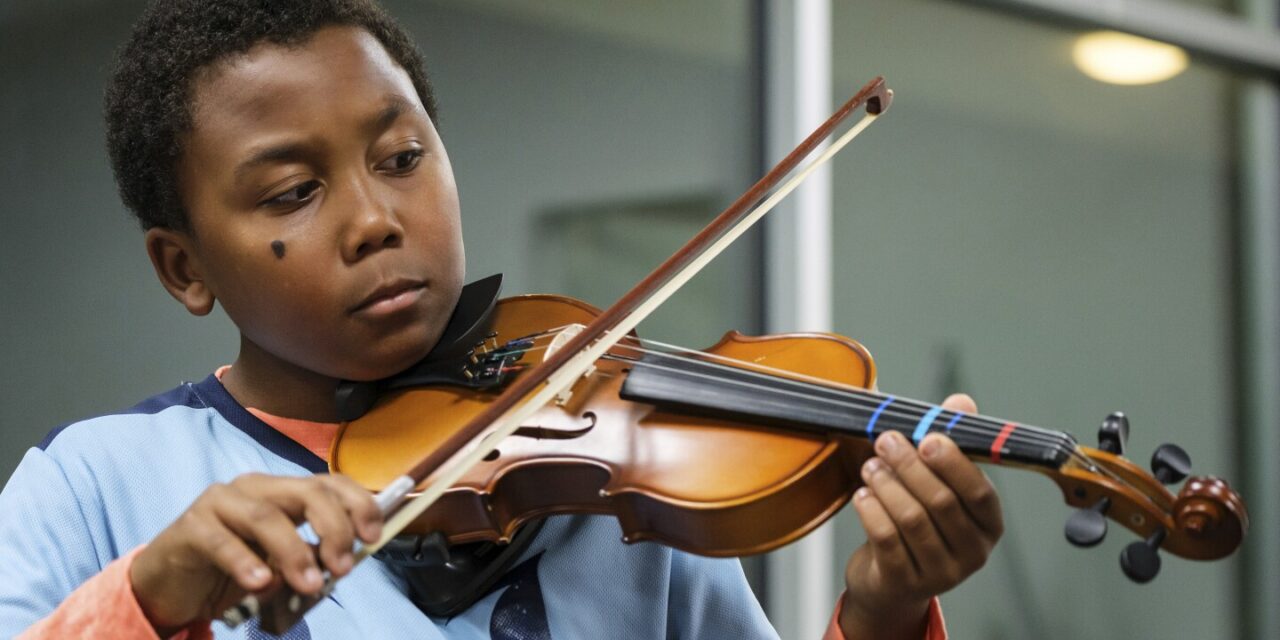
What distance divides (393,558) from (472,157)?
0.84 meters

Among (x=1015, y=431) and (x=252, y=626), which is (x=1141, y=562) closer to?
(x=1015, y=431)

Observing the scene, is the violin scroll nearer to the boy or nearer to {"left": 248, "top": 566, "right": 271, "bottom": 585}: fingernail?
the boy

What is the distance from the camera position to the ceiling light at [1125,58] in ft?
7.33

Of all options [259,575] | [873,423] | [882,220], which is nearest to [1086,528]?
[873,423]

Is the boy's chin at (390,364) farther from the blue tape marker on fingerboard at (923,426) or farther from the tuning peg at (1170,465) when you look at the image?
the tuning peg at (1170,465)

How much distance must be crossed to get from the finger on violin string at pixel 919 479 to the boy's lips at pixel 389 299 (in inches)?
12.9

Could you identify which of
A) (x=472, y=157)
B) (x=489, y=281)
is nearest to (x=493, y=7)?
(x=472, y=157)

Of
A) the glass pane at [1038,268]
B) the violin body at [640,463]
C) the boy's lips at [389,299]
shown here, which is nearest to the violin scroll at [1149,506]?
the violin body at [640,463]

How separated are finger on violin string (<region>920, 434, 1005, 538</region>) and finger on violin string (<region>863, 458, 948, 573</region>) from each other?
21 millimetres

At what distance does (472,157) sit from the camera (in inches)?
63.7

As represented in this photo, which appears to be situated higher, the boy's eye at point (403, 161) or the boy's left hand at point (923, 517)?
the boy's eye at point (403, 161)

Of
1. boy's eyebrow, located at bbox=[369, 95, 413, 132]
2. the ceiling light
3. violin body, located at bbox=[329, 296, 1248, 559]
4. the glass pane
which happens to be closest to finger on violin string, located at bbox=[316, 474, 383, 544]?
violin body, located at bbox=[329, 296, 1248, 559]

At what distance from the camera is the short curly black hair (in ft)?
2.92

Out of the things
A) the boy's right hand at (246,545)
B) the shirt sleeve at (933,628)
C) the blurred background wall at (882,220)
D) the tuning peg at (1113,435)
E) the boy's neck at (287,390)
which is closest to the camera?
the boy's right hand at (246,545)
